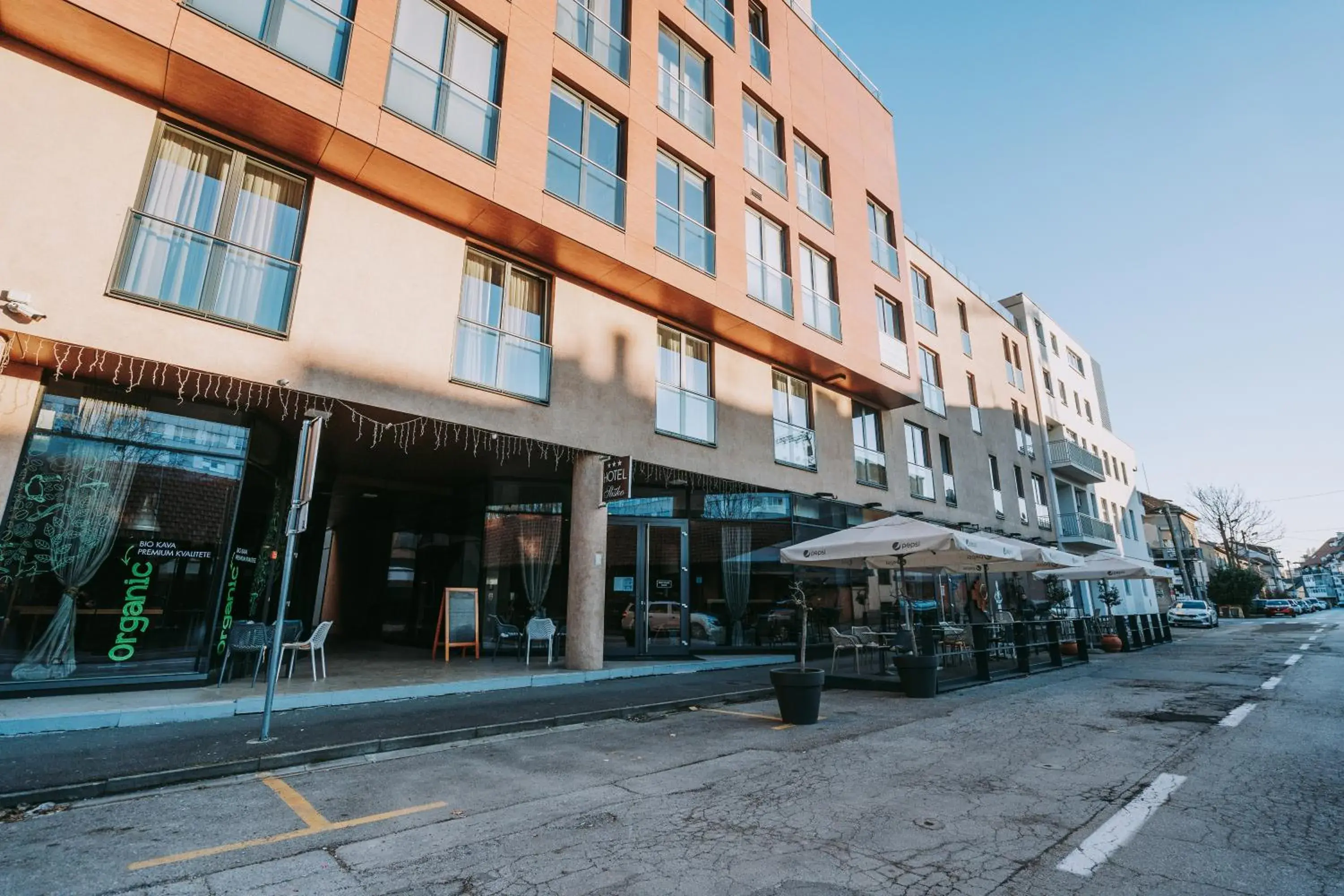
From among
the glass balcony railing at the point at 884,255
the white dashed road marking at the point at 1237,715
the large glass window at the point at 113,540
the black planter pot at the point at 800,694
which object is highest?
the glass balcony railing at the point at 884,255

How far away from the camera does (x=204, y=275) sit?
7973 mm

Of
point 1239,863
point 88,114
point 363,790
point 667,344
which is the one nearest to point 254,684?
point 363,790

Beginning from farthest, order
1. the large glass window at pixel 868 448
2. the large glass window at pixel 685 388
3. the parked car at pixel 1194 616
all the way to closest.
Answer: the parked car at pixel 1194 616 → the large glass window at pixel 868 448 → the large glass window at pixel 685 388

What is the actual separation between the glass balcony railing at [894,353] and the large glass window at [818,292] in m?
2.16

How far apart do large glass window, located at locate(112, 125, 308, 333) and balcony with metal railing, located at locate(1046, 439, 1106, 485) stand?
31.0 meters

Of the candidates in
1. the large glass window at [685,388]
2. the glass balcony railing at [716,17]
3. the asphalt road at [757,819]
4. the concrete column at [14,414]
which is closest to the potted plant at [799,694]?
the asphalt road at [757,819]

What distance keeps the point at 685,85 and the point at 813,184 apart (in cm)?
472

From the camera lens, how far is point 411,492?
15617mm

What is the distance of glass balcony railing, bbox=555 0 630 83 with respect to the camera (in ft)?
39.0

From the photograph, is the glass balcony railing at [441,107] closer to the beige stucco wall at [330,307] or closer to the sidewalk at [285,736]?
the beige stucco wall at [330,307]

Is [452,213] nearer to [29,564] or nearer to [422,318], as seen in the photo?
[422,318]

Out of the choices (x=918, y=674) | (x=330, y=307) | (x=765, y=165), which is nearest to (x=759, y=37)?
(x=765, y=165)

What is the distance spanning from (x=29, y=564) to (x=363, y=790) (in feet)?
19.4

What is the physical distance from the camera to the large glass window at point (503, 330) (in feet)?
32.9
